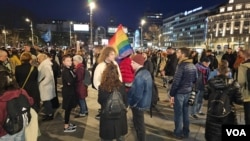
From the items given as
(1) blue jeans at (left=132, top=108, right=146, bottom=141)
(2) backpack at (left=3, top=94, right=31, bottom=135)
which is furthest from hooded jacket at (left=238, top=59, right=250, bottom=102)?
(2) backpack at (left=3, top=94, right=31, bottom=135)

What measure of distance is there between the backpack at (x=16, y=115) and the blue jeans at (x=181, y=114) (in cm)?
372

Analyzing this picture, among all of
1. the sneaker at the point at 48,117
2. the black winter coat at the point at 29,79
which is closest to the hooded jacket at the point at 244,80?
the black winter coat at the point at 29,79

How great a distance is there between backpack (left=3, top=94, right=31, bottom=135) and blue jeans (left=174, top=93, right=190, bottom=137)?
3.72m

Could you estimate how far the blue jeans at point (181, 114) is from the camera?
6621 mm

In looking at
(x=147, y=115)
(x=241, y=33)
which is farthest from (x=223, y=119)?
(x=241, y=33)

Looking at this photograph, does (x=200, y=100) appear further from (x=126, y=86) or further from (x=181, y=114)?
(x=126, y=86)

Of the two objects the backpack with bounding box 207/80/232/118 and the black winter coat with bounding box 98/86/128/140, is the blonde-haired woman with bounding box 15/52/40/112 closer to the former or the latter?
the black winter coat with bounding box 98/86/128/140

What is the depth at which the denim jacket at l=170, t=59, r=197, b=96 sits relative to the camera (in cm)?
647

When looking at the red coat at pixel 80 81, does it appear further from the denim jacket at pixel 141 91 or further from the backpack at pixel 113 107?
the backpack at pixel 113 107

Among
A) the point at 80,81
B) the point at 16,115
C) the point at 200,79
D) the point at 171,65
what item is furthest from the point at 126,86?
the point at 171,65

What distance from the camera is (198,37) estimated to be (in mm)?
145125

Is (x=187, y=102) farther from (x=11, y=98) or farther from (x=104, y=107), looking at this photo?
(x=11, y=98)

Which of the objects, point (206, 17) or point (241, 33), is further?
point (206, 17)

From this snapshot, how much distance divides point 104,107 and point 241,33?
125m
